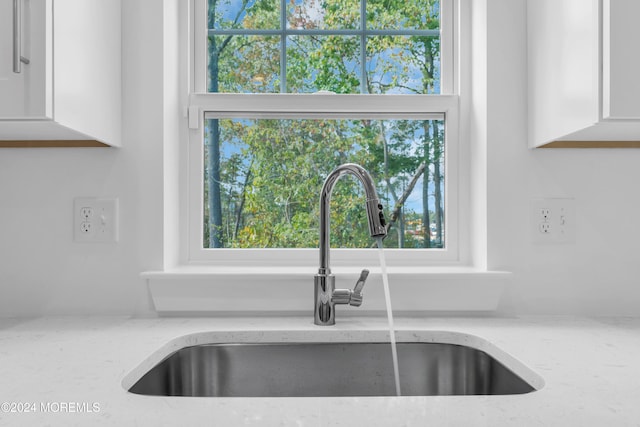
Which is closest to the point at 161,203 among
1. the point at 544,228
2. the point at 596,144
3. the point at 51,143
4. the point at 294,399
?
the point at 51,143

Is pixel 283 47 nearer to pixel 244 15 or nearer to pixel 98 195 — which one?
pixel 244 15

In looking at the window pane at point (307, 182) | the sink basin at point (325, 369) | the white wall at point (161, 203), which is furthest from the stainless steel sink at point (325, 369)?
the window pane at point (307, 182)

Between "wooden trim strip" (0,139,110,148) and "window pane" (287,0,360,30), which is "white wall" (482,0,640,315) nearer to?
"window pane" (287,0,360,30)

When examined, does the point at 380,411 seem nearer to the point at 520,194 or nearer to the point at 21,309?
the point at 520,194

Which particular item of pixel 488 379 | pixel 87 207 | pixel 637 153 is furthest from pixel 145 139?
pixel 637 153

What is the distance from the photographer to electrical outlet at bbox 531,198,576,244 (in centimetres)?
121

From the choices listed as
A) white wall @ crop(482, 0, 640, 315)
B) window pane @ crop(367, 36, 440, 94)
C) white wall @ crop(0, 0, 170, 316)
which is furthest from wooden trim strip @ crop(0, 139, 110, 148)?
white wall @ crop(482, 0, 640, 315)

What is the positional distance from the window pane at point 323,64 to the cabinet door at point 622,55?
68 centimetres

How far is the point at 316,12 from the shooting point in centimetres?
141

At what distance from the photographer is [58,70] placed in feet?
2.91

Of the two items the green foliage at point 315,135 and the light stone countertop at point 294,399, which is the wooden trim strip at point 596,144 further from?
the light stone countertop at point 294,399

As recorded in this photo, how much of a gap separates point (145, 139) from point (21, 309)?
549 millimetres

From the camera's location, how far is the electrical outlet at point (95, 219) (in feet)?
3.93

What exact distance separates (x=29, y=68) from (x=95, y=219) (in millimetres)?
453
